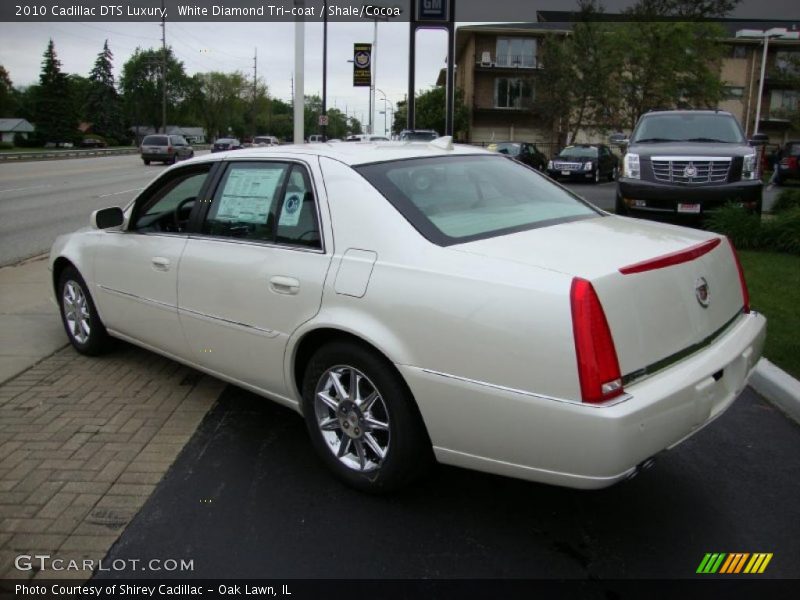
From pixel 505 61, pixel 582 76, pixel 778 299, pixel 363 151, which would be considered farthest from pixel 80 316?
pixel 505 61

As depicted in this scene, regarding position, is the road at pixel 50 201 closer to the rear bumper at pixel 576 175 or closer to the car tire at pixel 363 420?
the rear bumper at pixel 576 175

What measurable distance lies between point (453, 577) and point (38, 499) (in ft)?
6.53

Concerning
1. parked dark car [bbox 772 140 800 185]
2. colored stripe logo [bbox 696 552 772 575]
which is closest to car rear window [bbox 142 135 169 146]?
parked dark car [bbox 772 140 800 185]

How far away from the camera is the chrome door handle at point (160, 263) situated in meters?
4.31

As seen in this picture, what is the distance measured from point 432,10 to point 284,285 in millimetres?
11897

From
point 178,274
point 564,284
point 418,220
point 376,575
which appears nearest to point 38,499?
point 178,274

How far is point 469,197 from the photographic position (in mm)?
3676

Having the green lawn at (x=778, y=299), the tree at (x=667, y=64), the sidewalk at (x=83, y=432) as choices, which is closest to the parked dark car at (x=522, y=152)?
the tree at (x=667, y=64)

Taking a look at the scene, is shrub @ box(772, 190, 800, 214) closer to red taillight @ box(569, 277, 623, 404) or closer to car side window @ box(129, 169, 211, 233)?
car side window @ box(129, 169, 211, 233)

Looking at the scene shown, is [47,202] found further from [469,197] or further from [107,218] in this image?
[469,197]

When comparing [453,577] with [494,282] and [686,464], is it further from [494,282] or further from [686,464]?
[686,464]

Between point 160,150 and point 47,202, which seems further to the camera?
point 160,150

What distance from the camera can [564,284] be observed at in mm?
2619

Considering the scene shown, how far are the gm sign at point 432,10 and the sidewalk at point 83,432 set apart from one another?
10210mm
